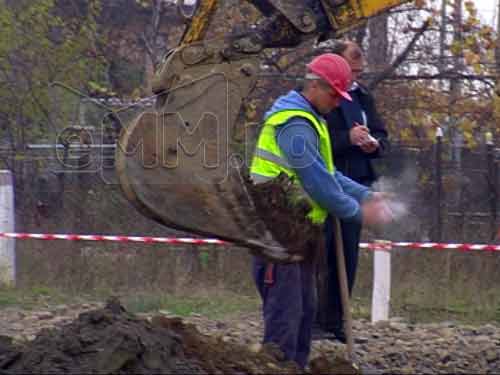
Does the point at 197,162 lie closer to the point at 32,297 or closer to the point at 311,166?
the point at 311,166

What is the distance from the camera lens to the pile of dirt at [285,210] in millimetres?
5934

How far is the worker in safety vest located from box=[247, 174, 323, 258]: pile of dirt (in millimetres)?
49

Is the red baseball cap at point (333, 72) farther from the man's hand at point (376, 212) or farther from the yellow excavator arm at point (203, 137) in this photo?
the man's hand at point (376, 212)

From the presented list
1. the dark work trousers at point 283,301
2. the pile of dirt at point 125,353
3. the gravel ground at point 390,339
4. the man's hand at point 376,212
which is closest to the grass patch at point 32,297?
the gravel ground at point 390,339

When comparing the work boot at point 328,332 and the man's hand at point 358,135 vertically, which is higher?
the man's hand at point 358,135

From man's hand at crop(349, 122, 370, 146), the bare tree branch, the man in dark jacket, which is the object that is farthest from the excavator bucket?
the bare tree branch

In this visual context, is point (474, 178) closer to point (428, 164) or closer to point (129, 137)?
point (428, 164)

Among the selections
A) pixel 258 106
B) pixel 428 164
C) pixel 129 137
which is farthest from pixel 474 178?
pixel 129 137

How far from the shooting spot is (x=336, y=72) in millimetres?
6039

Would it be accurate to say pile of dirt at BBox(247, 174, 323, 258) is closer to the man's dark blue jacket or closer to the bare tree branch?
the man's dark blue jacket

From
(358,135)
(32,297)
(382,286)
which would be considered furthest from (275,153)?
(32,297)

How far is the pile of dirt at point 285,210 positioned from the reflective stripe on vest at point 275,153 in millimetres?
40

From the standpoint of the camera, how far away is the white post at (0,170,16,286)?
11.2 m

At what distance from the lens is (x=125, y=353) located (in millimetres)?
5359
